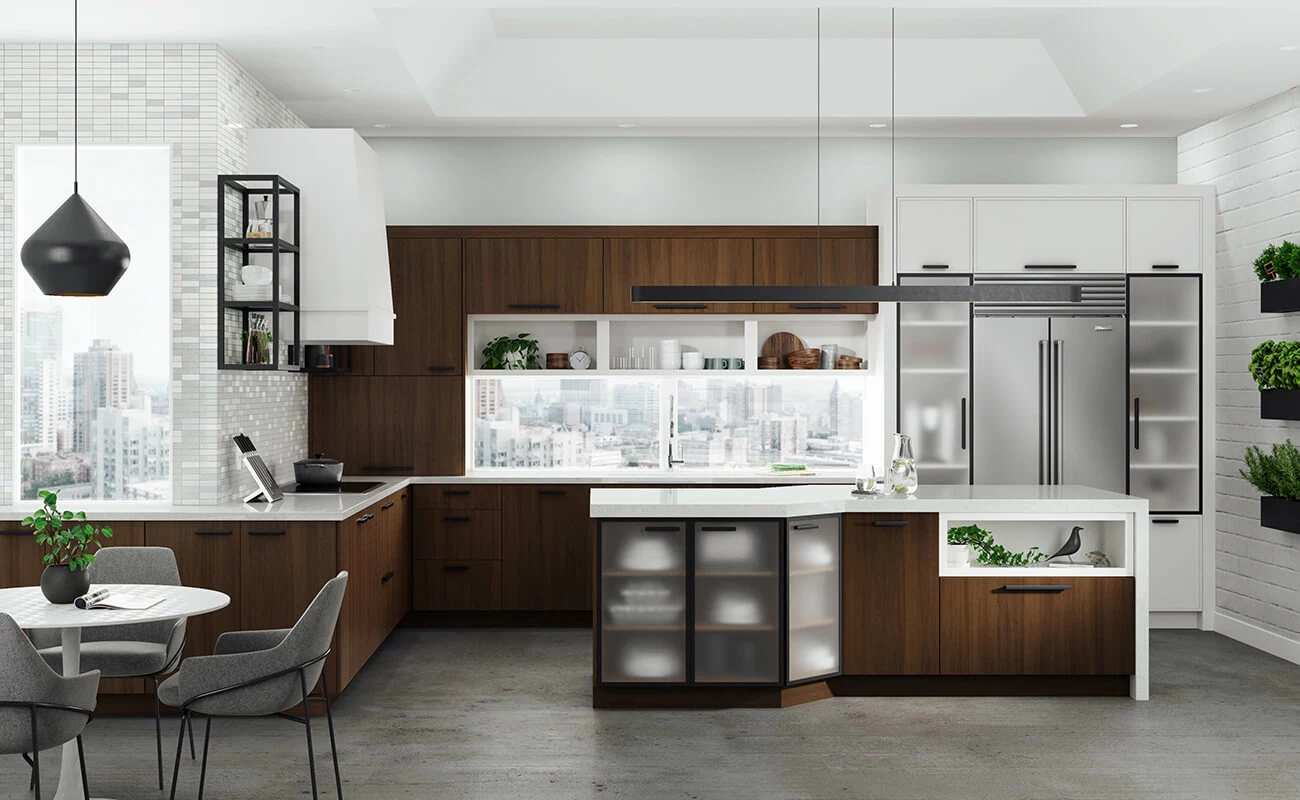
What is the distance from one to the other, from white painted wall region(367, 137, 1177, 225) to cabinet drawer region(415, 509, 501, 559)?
6.39 ft

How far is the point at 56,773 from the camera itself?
3.84 meters

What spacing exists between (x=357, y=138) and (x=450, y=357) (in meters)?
1.57

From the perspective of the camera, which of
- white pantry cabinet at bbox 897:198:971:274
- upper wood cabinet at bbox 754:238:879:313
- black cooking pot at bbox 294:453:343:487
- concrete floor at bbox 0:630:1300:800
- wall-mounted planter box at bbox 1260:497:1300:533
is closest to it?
concrete floor at bbox 0:630:1300:800

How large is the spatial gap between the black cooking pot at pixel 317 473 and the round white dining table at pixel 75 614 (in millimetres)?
1850

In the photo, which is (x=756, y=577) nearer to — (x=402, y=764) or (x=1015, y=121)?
(x=402, y=764)

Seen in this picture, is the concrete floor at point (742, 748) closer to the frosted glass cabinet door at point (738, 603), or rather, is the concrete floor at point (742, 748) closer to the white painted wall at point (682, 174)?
the frosted glass cabinet door at point (738, 603)

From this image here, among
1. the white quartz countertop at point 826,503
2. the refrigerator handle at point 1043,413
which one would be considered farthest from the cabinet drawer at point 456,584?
the refrigerator handle at point 1043,413

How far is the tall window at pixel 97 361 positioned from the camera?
4766mm

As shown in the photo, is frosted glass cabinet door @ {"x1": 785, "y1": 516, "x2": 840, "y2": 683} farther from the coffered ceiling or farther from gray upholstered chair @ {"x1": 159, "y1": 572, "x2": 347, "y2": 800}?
the coffered ceiling

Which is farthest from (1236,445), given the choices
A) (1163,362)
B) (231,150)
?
(231,150)

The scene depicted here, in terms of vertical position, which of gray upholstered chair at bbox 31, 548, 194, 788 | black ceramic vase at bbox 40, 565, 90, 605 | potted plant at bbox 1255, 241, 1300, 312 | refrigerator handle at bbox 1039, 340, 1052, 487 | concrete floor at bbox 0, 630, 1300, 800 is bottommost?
concrete floor at bbox 0, 630, 1300, 800

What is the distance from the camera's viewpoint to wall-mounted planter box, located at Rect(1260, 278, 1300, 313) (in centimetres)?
534

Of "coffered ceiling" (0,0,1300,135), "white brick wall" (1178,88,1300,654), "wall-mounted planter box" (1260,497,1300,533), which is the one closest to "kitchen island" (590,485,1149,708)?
"wall-mounted planter box" (1260,497,1300,533)

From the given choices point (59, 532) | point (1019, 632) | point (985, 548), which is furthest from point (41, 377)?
point (1019, 632)
